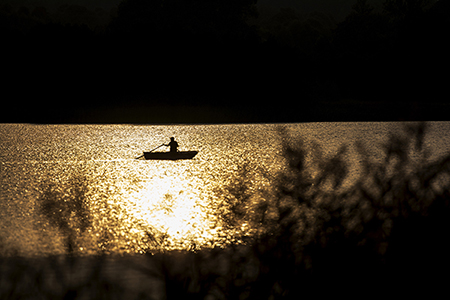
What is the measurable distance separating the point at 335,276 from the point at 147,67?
4234 centimetres

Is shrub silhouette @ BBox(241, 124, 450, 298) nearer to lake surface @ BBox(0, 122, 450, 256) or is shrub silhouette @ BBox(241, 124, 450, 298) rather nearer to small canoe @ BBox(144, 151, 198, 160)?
lake surface @ BBox(0, 122, 450, 256)

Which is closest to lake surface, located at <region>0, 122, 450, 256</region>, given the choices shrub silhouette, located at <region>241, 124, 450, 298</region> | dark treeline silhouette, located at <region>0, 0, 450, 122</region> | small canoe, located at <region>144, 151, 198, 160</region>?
small canoe, located at <region>144, 151, 198, 160</region>

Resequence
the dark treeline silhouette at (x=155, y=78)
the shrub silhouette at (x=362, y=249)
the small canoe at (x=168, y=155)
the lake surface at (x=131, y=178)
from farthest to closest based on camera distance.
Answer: the dark treeline silhouette at (x=155, y=78) → the small canoe at (x=168, y=155) → the lake surface at (x=131, y=178) → the shrub silhouette at (x=362, y=249)

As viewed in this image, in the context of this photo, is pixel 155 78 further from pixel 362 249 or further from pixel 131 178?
pixel 362 249

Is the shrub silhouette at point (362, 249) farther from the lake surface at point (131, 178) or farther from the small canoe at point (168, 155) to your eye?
the small canoe at point (168, 155)

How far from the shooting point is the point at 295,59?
45.9 metres

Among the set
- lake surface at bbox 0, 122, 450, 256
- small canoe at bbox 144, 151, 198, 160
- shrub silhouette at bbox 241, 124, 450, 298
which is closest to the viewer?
shrub silhouette at bbox 241, 124, 450, 298

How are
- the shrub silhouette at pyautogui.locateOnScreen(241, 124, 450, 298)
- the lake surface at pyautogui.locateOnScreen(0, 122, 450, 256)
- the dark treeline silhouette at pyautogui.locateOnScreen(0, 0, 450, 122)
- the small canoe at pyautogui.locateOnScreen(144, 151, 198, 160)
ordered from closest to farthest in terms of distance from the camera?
the shrub silhouette at pyautogui.locateOnScreen(241, 124, 450, 298), the lake surface at pyautogui.locateOnScreen(0, 122, 450, 256), the small canoe at pyautogui.locateOnScreen(144, 151, 198, 160), the dark treeline silhouette at pyautogui.locateOnScreen(0, 0, 450, 122)

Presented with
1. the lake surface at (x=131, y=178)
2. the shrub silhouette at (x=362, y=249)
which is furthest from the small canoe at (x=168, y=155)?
the shrub silhouette at (x=362, y=249)

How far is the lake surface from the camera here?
7719 millimetres

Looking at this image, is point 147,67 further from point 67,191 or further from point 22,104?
point 67,191

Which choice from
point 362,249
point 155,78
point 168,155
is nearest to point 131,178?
point 168,155

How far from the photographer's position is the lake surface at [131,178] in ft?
25.3

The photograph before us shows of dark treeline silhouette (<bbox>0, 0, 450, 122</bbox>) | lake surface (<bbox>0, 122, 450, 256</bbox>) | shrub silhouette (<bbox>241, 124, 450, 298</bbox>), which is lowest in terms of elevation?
shrub silhouette (<bbox>241, 124, 450, 298</bbox>)
